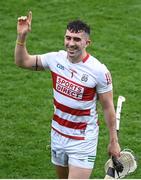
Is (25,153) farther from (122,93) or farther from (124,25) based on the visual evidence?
(124,25)

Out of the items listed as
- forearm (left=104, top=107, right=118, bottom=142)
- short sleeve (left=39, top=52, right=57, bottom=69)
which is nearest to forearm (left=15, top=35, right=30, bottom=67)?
short sleeve (left=39, top=52, right=57, bottom=69)

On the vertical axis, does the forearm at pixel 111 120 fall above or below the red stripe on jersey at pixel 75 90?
below

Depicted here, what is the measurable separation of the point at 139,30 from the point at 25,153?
6.58m

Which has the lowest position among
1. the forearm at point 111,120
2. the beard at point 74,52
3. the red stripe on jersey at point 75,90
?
the forearm at point 111,120

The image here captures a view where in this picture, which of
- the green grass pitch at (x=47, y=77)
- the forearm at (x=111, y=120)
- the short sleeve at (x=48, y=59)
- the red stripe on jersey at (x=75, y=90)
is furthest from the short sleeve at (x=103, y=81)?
the green grass pitch at (x=47, y=77)

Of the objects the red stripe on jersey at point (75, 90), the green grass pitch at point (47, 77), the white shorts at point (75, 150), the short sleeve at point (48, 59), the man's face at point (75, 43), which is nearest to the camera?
the man's face at point (75, 43)

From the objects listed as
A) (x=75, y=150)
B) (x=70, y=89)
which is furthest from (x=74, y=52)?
(x=75, y=150)

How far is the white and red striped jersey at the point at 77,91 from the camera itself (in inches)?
263

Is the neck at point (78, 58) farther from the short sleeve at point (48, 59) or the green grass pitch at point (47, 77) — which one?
the green grass pitch at point (47, 77)

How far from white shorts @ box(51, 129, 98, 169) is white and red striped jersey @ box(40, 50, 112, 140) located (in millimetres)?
59

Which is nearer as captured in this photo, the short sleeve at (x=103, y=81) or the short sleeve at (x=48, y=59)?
the short sleeve at (x=103, y=81)

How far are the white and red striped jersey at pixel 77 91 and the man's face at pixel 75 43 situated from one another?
14cm

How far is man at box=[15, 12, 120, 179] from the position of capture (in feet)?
21.9

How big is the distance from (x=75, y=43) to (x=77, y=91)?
523 mm
